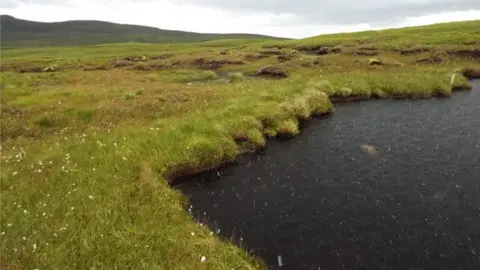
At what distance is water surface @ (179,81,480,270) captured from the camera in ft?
45.6

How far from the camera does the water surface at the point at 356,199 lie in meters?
13.9

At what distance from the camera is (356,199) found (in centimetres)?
1802

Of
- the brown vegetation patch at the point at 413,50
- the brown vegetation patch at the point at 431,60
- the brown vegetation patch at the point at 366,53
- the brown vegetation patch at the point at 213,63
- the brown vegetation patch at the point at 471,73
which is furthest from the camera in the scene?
the brown vegetation patch at the point at 213,63

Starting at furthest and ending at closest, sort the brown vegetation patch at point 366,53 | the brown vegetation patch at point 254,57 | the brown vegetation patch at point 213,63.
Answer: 1. the brown vegetation patch at point 254,57
2. the brown vegetation patch at point 213,63
3. the brown vegetation patch at point 366,53

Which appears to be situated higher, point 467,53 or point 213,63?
point 467,53

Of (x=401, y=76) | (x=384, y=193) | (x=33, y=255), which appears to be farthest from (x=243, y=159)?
(x=401, y=76)

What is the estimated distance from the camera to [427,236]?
48.1 ft

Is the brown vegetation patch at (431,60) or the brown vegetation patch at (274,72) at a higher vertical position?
the brown vegetation patch at (431,60)

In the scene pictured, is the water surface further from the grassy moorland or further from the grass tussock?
the grass tussock

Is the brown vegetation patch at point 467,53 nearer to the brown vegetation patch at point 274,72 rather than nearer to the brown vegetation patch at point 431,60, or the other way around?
the brown vegetation patch at point 431,60

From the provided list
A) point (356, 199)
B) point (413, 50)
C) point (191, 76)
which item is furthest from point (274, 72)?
point (356, 199)

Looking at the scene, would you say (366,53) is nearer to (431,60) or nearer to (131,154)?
(431,60)

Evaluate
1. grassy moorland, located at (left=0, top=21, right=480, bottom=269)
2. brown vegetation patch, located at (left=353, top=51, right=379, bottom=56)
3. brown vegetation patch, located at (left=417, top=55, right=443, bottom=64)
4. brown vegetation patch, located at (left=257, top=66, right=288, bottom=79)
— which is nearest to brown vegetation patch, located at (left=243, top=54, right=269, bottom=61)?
brown vegetation patch, located at (left=257, top=66, right=288, bottom=79)

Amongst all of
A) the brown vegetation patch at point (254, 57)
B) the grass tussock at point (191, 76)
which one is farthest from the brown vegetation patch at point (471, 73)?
the brown vegetation patch at point (254, 57)
